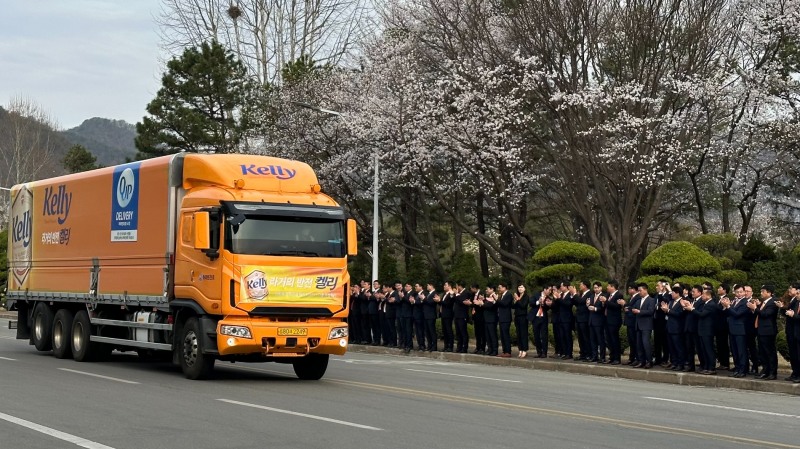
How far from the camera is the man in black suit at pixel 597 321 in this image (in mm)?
23734

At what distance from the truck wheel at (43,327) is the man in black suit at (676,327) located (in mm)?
12960

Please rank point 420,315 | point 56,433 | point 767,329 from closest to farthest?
point 56,433
point 767,329
point 420,315

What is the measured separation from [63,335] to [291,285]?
25.0 feet

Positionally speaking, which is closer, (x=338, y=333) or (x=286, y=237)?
(x=286, y=237)

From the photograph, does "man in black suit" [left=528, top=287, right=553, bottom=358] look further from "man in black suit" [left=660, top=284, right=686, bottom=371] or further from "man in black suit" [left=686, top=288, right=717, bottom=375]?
"man in black suit" [left=686, top=288, right=717, bottom=375]

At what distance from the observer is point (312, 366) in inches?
736

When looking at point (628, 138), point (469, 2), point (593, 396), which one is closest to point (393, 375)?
point (593, 396)

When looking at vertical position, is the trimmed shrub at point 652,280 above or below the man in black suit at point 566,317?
above

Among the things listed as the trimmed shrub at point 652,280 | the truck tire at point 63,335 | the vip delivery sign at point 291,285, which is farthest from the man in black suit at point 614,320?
the truck tire at point 63,335

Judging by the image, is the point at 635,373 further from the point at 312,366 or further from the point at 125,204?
the point at 125,204

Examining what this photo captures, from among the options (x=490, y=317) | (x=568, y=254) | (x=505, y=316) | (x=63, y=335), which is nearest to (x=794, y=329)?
(x=505, y=316)

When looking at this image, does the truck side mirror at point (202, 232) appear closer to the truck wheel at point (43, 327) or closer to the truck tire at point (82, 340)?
the truck tire at point (82, 340)

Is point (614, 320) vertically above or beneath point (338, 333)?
above

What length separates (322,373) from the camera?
18656 mm
